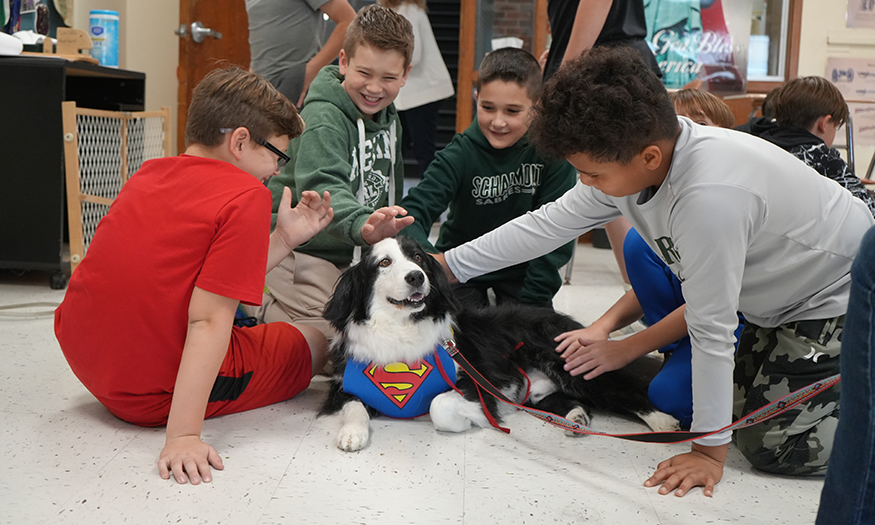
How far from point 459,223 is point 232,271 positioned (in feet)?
4.23

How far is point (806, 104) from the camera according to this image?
8.44ft

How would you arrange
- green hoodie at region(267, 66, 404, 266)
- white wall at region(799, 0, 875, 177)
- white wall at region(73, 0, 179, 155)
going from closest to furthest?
green hoodie at region(267, 66, 404, 266), white wall at region(73, 0, 179, 155), white wall at region(799, 0, 875, 177)

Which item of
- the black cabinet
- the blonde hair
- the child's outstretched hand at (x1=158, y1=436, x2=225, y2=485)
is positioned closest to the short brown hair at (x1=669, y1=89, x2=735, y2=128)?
the child's outstretched hand at (x1=158, y1=436, x2=225, y2=485)

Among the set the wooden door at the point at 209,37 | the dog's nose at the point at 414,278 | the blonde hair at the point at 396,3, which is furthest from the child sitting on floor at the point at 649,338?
the wooden door at the point at 209,37

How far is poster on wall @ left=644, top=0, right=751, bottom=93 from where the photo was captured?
5504 mm

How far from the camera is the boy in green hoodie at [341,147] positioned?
2227 millimetres

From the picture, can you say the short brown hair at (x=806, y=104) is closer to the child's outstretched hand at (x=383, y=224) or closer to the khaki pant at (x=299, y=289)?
the child's outstretched hand at (x=383, y=224)

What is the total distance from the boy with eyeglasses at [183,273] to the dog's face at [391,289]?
341 millimetres

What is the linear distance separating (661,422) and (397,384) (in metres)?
0.70

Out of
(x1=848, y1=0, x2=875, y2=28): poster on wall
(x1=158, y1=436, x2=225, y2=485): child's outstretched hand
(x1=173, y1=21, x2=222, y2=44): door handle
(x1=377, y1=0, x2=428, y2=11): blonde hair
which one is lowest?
(x1=158, y1=436, x2=225, y2=485): child's outstretched hand

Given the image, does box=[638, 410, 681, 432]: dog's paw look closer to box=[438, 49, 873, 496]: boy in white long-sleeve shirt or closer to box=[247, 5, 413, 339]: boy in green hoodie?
box=[438, 49, 873, 496]: boy in white long-sleeve shirt

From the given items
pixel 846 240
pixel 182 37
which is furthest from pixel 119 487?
pixel 182 37

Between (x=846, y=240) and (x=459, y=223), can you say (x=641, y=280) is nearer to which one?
(x=846, y=240)

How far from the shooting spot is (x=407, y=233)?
238 cm
